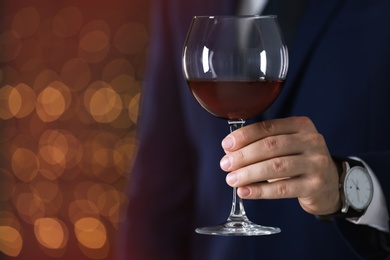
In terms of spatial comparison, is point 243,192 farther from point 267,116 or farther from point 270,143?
point 267,116

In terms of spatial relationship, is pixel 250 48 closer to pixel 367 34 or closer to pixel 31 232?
pixel 367 34

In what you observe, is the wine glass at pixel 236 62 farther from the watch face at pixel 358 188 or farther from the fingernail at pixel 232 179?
the watch face at pixel 358 188

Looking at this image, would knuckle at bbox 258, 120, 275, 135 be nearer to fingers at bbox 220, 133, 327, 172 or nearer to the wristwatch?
fingers at bbox 220, 133, 327, 172

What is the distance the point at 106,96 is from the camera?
3287mm

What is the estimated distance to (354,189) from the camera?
→ 4.09ft

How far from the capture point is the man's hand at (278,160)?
1.07 metres

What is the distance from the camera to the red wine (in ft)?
3.37

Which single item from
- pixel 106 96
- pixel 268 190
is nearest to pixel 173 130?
pixel 268 190

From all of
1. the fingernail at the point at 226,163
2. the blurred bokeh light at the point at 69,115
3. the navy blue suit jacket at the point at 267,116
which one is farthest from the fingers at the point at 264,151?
the blurred bokeh light at the point at 69,115

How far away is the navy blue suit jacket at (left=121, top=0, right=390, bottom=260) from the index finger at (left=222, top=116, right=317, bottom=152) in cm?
23

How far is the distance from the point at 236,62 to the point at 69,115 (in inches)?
93.6

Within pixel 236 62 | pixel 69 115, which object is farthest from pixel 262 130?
pixel 69 115

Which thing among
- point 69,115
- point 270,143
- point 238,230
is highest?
point 69,115

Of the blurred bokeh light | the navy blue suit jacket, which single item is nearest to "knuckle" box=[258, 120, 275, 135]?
the navy blue suit jacket
